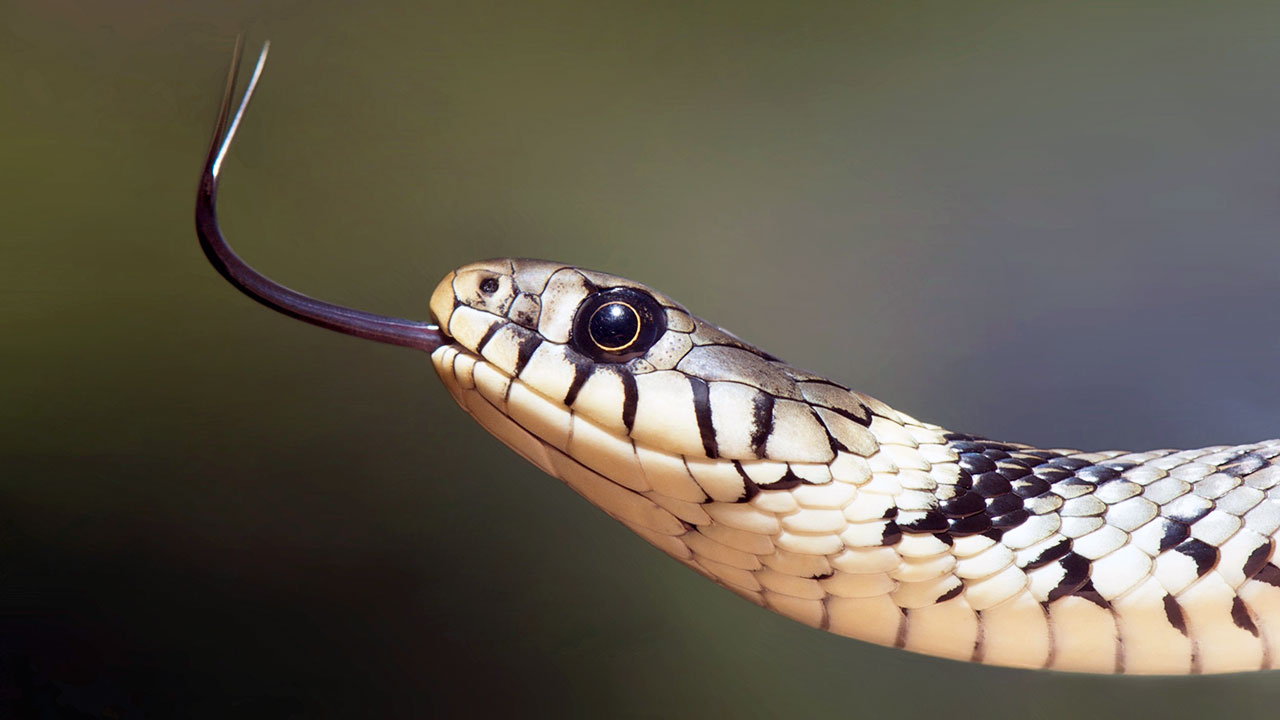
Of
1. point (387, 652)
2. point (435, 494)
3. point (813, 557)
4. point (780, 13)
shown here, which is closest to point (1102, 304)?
point (780, 13)

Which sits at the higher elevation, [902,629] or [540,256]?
[540,256]

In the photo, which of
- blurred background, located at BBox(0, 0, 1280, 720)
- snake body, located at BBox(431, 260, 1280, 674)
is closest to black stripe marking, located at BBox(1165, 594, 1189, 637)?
snake body, located at BBox(431, 260, 1280, 674)

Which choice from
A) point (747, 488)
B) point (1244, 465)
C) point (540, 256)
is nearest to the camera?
point (747, 488)

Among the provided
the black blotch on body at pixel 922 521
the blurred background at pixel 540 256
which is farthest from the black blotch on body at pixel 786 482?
the blurred background at pixel 540 256

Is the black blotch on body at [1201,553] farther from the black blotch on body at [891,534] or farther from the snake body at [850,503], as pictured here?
the black blotch on body at [891,534]

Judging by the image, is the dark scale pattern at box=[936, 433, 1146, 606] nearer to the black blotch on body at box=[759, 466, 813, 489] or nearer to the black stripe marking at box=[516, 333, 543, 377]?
the black blotch on body at box=[759, 466, 813, 489]

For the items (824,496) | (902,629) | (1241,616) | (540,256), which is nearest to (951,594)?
(902,629)

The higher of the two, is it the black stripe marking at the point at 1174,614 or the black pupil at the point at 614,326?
the black pupil at the point at 614,326

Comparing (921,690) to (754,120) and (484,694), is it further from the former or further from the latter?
(754,120)

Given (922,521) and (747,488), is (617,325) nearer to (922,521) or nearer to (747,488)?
(747,488)
